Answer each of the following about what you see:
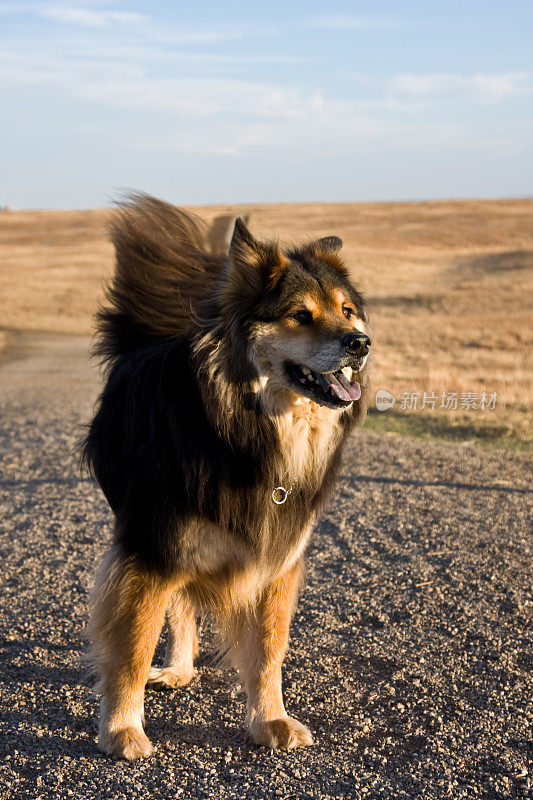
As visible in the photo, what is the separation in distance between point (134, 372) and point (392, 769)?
7.61 ft

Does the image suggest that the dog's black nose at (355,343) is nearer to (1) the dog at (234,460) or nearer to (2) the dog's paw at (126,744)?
(1) the dog at (234,460)

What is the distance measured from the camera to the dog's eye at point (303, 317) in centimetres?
369

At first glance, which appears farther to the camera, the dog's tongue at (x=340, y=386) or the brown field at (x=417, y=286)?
the brown field at (x=417, y=286)

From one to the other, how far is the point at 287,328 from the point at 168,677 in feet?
7.54

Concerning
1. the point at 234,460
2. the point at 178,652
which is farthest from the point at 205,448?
the point at 178,652

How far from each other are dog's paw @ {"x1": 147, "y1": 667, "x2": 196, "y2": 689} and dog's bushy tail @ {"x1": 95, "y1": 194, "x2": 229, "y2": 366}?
185 cm

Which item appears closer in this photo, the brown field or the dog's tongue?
the dog's tongue

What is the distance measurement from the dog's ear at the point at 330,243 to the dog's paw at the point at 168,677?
2603 millimetres

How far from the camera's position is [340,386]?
3.63 meters

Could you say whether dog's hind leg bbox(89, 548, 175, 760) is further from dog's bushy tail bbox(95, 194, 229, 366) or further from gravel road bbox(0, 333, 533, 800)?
dog's bushy tail bbox(95, 194, 229, 366)

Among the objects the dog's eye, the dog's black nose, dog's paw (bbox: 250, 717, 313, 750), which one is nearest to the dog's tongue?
the dog's black nose

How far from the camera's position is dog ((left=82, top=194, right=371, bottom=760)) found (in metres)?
3.64

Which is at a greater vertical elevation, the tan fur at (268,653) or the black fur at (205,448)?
the black fur at (205,448)

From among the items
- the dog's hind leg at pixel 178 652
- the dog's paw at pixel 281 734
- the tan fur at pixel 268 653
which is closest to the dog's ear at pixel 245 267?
the tan fur at pixel 268 653
